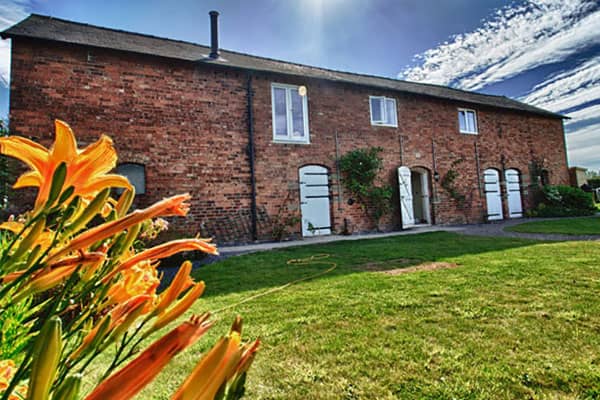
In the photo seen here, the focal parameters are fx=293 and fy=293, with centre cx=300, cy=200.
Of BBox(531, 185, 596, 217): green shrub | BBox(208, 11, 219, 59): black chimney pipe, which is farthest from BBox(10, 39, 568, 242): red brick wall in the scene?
BBox(531, 185, 596, 217): green shrub

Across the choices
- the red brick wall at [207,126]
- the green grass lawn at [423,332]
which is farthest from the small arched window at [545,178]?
the green grass lawn at [423,332]

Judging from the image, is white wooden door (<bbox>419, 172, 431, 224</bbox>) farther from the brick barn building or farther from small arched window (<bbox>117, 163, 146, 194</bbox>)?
small arched window (<bbox>117, 163, 146, 194</bbox>)

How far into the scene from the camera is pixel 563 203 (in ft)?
43.6

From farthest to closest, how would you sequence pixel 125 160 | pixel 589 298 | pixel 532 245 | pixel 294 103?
1. pixel 294 103
2. pixel 125 160
3. pixel 532 245
4. pixel 589 298

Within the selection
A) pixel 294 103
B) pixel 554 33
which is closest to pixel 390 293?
pixel 294 103

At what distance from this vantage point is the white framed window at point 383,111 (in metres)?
10.5

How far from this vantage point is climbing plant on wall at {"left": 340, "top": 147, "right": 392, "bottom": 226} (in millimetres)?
9430

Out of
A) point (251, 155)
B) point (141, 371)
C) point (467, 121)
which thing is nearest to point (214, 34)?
point (251, 155)

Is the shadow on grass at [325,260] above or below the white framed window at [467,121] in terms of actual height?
below

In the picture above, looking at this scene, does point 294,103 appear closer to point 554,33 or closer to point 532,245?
point 532,245

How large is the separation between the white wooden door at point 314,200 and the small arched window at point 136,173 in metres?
4.24

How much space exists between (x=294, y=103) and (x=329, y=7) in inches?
A: 108

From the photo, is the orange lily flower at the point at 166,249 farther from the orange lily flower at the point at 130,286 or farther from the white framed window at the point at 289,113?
the white framed window at the point at 289,113

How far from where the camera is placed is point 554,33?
1300 centimetres
